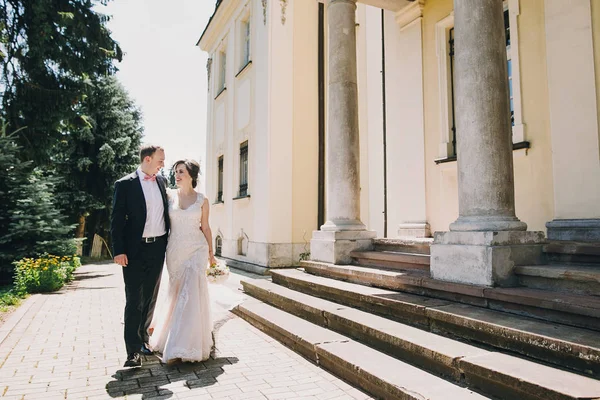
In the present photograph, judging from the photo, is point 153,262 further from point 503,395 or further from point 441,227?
point 441,227

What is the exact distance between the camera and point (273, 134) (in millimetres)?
11547

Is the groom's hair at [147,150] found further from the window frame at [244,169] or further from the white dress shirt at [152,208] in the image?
the window frame at [244,169]

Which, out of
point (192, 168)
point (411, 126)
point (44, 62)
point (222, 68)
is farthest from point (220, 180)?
point (192, 168)

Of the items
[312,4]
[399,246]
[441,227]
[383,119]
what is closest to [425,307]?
[399,246]

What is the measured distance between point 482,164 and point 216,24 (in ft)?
50.7

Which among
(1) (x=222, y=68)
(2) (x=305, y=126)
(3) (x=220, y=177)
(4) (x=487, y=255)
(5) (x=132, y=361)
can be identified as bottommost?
(5) (x=132, y=361)

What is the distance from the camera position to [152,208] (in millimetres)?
4270

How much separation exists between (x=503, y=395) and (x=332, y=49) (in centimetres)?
599

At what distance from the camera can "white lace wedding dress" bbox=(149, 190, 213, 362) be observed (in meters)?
4.20

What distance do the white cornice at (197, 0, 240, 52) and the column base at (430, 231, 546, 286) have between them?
1358 centimetres

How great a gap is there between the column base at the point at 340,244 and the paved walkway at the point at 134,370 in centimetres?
169

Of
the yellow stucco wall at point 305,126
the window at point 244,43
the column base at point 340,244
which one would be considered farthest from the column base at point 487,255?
the window at point 244,43

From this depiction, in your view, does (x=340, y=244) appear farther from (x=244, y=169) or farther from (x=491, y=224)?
(x=244, y=169)

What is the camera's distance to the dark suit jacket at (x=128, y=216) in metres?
4.05
